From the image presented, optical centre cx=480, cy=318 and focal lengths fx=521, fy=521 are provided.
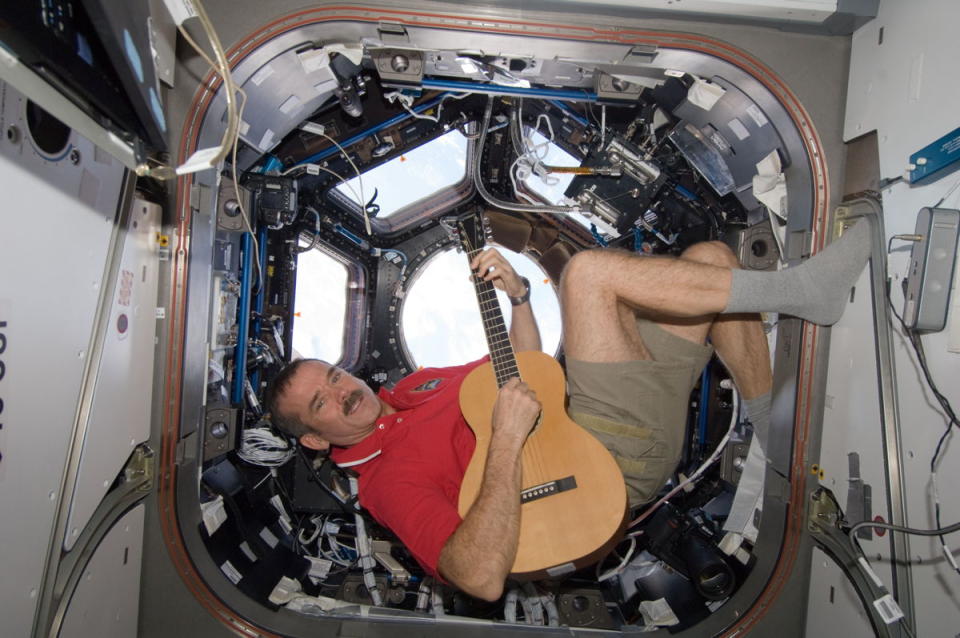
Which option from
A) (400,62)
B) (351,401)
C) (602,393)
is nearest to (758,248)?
(602,393)

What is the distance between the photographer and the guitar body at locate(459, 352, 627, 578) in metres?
2.05

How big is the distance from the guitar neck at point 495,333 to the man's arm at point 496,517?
18cm

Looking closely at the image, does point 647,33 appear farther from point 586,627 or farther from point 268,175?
point 586,627

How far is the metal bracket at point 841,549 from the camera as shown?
1.93m

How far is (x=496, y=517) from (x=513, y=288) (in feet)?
4.03

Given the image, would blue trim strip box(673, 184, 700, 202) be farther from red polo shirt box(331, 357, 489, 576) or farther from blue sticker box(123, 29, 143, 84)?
blue sticker box(123, 29, 143, 84)

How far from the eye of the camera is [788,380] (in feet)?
7.80

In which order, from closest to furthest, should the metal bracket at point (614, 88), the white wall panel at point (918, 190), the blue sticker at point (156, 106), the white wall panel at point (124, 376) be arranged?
the blue sticker at point (156, 106)
the white wall panel at point (918, 190)
the white wall panel at point (124, 376)
the metal bracket at point (614, 88)

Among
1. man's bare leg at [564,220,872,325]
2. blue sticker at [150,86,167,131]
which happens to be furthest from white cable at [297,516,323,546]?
blue sticker at [150,86,167,131]

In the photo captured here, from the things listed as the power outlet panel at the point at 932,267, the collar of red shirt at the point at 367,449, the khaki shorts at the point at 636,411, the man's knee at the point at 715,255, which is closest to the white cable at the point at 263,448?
the collar of red shirt at the point at 367,449

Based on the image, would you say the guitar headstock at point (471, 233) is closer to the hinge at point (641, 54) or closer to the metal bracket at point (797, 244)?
the hinge at point (641, 54)

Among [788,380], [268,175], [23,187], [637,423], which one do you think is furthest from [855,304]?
[268,175]

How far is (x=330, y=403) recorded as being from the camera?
9.04 feet

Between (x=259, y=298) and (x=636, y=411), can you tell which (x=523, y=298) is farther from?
(x=259, y=298)
